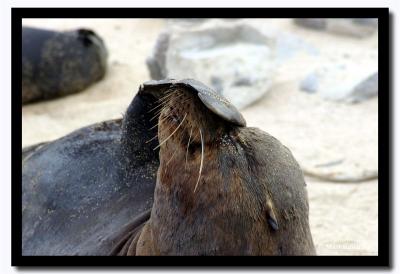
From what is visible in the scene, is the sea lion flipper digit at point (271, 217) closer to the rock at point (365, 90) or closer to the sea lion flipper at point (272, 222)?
the sea lion flipper at point (272, 222)

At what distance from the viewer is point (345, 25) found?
20.5 feet

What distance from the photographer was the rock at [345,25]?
6.05 metres

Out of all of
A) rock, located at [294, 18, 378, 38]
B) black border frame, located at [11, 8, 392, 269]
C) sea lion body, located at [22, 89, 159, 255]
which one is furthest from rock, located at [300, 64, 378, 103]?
sea lion body, located at [22, 89, 159, 255]

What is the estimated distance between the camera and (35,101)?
231 inches

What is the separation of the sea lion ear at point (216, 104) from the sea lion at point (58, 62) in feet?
13.8

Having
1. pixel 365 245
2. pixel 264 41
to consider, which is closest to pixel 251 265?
pixel 365 245

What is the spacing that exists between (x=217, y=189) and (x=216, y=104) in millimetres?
216

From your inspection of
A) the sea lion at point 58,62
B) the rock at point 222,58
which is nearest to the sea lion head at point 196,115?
the rock at point 222,58

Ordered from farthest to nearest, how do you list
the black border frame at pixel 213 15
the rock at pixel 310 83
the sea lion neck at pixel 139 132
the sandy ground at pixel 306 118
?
the rock at pixel 310 83 → the sandy ground at pixel 306 118 → the sea lion neck at pixel 139 132 → the black border frame at pixel 213 15

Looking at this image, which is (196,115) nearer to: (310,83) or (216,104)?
(216,104)

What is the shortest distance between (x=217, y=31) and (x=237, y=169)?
4.24m

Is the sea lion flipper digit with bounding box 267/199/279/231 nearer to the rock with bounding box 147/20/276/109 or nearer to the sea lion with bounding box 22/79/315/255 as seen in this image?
the sea lion with bounding box 22/79/315/255

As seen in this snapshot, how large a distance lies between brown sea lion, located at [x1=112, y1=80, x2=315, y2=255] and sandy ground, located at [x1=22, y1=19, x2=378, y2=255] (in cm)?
117

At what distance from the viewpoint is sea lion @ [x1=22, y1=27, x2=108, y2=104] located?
5.87 meters
